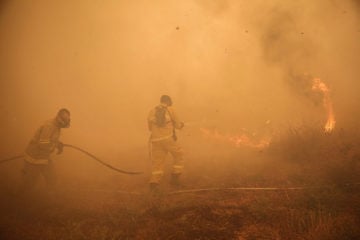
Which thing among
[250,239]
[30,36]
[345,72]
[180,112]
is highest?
[30,36]

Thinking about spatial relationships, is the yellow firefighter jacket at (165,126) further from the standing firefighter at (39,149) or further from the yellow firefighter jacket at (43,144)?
the yellow firefighter jacket at (43,144)

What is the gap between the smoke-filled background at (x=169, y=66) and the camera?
43.8 ft

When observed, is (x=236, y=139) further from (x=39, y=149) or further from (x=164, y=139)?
(x=39, y=149)

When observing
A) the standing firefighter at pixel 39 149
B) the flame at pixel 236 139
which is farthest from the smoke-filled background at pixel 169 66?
the standing firefighter at pixel 39 149

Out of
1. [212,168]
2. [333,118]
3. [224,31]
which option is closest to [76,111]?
[224,31]

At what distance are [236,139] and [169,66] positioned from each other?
998 centimetres

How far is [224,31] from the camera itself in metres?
17.5

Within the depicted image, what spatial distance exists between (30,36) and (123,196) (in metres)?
21.6

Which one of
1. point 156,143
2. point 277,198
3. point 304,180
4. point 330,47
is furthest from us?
point 330,47

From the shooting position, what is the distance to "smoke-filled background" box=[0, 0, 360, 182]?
43.8 ft

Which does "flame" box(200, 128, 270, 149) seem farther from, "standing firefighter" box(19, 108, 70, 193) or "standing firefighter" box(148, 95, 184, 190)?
"standing firefighter" box(19, 108, 70, 193)

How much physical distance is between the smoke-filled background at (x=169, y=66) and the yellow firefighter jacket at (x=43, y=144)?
3.62 metres

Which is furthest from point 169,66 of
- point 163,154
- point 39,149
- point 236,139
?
point 39,149

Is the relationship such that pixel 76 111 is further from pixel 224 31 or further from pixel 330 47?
pixel 330 47
